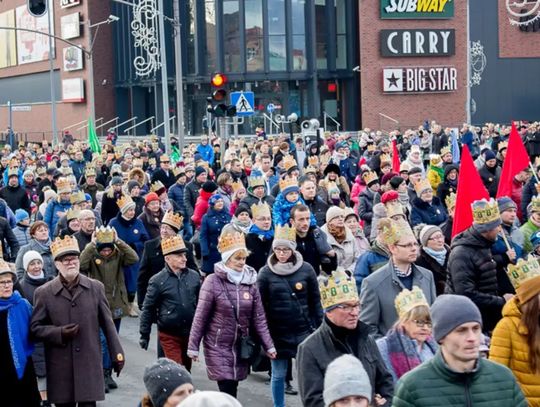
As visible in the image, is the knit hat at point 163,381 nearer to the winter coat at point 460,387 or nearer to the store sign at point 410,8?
the winter coat at point 460,387

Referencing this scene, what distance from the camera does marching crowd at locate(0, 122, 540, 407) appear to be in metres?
5.34

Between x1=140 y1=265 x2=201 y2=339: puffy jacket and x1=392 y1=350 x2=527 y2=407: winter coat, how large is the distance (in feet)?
16.7

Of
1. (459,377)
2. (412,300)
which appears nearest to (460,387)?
(459,377)

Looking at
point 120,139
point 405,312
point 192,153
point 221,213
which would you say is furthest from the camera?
point 120,139

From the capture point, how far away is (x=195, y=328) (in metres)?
9.27

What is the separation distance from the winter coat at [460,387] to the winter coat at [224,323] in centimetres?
420

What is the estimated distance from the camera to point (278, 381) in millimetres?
9695

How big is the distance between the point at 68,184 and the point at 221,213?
2748mm

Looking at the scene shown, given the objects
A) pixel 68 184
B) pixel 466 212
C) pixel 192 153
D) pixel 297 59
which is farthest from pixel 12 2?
pixel 466 212

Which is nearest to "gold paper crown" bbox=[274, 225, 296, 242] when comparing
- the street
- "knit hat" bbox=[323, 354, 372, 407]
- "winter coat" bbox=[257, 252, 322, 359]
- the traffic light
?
"winter coat" bbox=[257, 252, 322, 359]

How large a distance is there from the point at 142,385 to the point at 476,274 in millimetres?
4267

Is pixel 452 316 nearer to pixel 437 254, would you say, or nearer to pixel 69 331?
pixel 69 331

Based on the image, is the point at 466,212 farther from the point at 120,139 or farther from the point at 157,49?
the point at 120,139

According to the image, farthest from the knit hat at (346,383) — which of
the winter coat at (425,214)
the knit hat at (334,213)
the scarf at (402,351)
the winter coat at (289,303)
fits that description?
the winter coat at (425,214)
